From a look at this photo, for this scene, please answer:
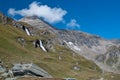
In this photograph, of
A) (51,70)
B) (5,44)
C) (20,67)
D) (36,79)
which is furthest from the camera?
(5,44)

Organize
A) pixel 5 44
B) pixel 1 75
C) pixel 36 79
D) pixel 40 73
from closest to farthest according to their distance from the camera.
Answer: pixel 36 79, pixel 1 75, pixel 40 73, pixel 5 44

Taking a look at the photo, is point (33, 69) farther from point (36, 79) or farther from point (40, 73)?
point (36, 79)

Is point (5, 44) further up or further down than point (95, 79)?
further up

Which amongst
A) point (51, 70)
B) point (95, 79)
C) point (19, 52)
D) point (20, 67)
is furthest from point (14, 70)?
point (95, 79)

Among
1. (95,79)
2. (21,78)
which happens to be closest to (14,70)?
(21,78)

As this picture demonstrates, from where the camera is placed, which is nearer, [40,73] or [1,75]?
[1,75]

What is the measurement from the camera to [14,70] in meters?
44.4

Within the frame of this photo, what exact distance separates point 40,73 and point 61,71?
11606cm

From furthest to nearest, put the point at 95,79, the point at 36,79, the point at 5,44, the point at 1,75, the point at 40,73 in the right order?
the point at 95,79, the point at 5,44, the point at 40,73, the point at 1,75, the point at 36,79

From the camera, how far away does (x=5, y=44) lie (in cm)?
17538

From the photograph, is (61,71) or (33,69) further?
(61,71)

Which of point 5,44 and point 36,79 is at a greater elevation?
point 5,44

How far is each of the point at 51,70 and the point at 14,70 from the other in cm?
11221

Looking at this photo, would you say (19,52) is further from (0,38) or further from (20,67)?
(20,67)
